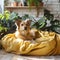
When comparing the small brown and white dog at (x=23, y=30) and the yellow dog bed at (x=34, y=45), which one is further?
the small brown and white dog at (x=23, y=30)

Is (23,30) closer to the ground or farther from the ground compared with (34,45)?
farther from the ground

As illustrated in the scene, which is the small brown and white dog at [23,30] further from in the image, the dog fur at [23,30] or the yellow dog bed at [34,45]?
the yellow dog bed at [34,45]

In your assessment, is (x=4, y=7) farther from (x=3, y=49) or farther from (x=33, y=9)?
(x=3, y=49)

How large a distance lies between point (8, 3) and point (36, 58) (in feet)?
6.20

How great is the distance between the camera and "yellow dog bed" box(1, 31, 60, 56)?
288 cm

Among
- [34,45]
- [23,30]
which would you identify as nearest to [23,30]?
[23,30]

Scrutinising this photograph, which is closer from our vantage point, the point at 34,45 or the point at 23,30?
the point at 34,45

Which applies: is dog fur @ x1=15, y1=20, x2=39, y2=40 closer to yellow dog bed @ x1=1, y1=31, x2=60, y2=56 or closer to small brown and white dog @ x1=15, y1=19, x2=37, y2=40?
small brown and white dog @ x1=15, y1=19, x2=37, y2=40

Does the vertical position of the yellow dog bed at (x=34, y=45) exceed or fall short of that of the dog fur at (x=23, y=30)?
it falls short

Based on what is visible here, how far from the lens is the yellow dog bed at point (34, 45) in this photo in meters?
2.88

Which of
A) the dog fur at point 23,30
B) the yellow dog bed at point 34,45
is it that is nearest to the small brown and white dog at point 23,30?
the dog fur at point 23,30

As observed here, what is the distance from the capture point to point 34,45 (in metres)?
2.88

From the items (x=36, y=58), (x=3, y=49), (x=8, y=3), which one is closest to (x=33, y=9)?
(x=8, y=3)

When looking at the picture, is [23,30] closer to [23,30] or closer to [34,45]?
[23,30]
